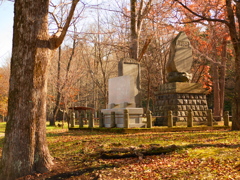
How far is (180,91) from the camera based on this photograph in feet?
54.0

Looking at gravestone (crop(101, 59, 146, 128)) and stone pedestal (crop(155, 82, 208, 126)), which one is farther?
stone pedestal (crop(155, 82, 208, 126))

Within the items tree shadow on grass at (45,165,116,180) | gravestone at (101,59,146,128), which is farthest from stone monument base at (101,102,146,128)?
tree shadow on grass at (45,165,116,180)

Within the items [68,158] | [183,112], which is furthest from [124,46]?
[68,158]

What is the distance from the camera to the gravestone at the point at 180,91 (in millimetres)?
16562

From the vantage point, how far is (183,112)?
16.7 m

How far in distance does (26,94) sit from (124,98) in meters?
9.37

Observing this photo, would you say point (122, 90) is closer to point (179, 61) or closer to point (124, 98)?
point (124, 98)

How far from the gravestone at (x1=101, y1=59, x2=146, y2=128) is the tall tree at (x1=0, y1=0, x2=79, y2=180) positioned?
823cm

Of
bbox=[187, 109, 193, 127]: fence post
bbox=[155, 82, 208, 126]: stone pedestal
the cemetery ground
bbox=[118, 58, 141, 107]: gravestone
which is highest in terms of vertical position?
bbox=[118, 58, 141, 107]: gravestone

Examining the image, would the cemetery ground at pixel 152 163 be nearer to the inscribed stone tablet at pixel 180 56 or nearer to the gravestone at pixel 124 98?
the gravestone at pixel 124 98

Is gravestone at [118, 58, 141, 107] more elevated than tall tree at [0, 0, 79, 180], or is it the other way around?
gravestone at [118, 58, 141, 107]

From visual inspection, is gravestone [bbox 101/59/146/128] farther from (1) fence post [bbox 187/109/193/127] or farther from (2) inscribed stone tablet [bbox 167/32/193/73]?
(1) fence post [bbox 187/109/193/127]

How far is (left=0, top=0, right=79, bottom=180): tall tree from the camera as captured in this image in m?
6.93

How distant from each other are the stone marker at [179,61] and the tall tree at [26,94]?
36.2 feet
